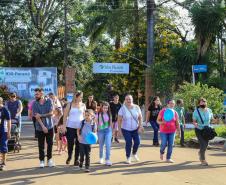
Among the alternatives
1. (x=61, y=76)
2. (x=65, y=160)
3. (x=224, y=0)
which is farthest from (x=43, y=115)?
(x=61, y=76)

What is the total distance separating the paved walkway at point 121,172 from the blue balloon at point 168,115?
1.06 m

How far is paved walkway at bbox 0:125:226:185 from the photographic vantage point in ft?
31.8

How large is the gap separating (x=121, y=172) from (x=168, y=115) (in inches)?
103

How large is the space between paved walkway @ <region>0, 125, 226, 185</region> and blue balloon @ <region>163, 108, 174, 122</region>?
3.47ft

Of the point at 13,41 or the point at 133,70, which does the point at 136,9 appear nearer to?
the point at 133,70

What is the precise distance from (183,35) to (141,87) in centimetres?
576

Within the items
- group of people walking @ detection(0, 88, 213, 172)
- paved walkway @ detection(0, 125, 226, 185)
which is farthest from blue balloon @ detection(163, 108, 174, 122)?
paved walkway @ detection(0, 125, 226, 185)

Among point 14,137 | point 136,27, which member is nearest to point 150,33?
point 136,27

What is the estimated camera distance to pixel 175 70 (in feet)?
105

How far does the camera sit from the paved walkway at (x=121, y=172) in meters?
9.69

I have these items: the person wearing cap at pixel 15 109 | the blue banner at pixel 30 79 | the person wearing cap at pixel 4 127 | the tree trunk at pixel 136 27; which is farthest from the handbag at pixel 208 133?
the blue banner at pixel 30 79

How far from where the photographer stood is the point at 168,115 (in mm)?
12812

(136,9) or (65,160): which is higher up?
(136,9)

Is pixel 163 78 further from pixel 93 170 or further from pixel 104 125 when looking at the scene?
pixel 93 170
